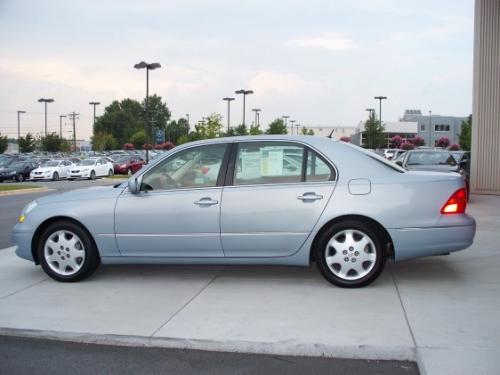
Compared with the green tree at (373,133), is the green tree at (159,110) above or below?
above

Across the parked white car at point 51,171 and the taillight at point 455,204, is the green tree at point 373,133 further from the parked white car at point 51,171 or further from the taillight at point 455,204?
the taillight at point 455,204

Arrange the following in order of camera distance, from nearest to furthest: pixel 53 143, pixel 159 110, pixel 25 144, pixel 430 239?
1. pixel 430 239
2. pixel 53 143
3. pixel 25 144
4. pixel 159 110

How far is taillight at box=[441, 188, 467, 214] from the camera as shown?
5.71 m

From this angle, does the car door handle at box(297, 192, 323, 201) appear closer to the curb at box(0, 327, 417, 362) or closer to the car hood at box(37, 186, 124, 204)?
the curb at box(0, 327, 417, 362)

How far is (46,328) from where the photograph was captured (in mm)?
4762

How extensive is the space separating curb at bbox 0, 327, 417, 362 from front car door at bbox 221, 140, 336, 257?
5.20 feet

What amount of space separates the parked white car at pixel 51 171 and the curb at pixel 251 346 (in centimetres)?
3299

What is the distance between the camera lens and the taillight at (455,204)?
5707 mm

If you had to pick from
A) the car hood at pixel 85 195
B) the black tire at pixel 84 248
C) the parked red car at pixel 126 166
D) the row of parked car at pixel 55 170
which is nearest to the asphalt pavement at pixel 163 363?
the black tire at pixel 84 248

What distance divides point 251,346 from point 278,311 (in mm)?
851

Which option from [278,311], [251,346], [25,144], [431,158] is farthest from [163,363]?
[25,144]

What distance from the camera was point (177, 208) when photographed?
19.5 feet

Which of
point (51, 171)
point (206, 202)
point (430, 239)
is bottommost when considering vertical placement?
point (430, 239)

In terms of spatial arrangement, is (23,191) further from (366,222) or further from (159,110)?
(159,110)
